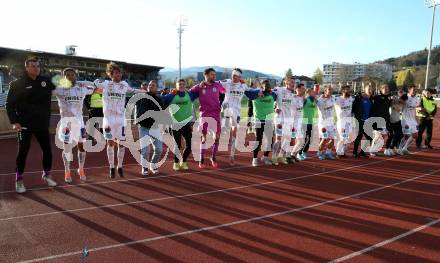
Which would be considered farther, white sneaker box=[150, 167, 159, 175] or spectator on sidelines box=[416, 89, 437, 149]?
spectator on sidelines box=[416, 89, 437, 149]

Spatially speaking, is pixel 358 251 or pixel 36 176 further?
pixel 36 176

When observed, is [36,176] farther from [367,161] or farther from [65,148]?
[367,161]

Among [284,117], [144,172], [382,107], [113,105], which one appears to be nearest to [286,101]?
[284,117]

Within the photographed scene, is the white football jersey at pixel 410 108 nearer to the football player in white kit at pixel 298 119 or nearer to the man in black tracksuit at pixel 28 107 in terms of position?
the football player in white kit at pixel 298 119

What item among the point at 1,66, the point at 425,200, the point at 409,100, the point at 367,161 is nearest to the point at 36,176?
the point at 425,200

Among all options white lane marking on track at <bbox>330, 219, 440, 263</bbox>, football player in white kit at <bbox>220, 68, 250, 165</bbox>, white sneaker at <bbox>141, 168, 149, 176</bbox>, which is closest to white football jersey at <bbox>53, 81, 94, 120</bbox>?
white sneaker at <bbox>141, 168, 149, 176</bbox>

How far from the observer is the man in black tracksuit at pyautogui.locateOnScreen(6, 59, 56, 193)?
6.18m

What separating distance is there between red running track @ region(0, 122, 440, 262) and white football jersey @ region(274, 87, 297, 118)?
5.06ft

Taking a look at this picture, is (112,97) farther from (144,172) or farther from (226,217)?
(226,217)

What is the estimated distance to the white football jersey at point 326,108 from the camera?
10031 millimetres

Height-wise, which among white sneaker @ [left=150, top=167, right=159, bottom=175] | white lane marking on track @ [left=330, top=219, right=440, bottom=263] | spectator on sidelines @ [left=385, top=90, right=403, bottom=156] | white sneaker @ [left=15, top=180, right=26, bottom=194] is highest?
spectator on sidelines @ [left=385, top=90, right=403, bottom=156]

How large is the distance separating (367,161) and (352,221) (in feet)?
17.5

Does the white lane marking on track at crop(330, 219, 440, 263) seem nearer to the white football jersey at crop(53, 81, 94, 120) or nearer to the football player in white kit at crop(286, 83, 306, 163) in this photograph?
the football player in white kit at crop(286, 83, 306, 163)

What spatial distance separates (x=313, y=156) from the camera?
10.7 m
